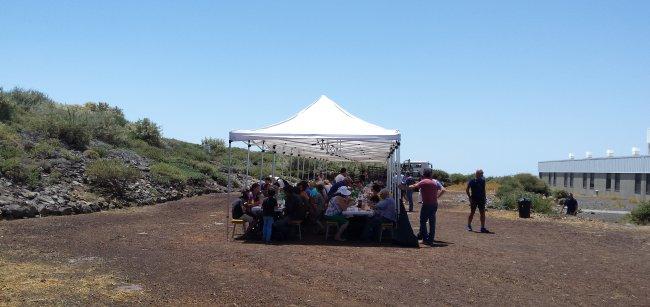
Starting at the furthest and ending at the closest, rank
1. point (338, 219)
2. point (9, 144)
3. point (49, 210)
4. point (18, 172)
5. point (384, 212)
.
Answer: point (9, 144) → point (18, 172) → point (49, 210) → point (338, 219) → point (384, 212)

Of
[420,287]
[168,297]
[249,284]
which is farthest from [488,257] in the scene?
[168,297]

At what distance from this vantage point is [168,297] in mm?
7371

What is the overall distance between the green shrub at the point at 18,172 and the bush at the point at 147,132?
18.2 metres

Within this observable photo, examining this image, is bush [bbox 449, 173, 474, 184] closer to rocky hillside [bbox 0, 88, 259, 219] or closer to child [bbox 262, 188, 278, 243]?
rocky hillside [bbox 0, 88, 259, 219]

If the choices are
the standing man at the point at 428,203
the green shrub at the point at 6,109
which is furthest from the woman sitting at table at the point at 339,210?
the green shrub at the point at 6,109

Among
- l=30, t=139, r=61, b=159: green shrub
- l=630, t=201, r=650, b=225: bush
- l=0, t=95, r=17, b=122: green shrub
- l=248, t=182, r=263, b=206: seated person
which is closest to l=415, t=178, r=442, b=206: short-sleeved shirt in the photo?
l=248, t=182, r=263, b=206: seated person

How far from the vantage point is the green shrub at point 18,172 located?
1777cm

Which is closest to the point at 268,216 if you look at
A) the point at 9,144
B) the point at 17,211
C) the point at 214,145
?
the point at 17,211

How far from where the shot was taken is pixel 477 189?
15.7 meters

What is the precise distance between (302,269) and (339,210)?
12.0ft

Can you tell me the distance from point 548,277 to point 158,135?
31781 mm

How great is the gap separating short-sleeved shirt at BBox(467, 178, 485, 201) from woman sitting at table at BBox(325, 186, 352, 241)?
4.19 meters

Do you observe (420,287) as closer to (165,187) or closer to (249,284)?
(249,284)

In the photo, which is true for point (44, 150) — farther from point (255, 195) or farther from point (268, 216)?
point (268, 216)
